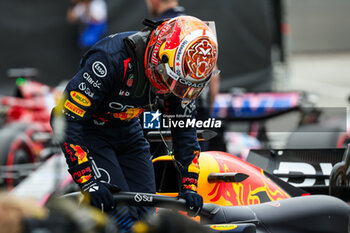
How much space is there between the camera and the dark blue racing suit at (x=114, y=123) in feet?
9.12

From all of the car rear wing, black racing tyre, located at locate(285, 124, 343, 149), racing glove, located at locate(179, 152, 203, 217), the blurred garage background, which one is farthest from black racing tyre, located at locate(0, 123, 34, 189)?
the blurred garage background

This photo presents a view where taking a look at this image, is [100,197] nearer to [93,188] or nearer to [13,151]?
[93,188]

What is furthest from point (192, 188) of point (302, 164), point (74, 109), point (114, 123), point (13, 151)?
point (13, 151)

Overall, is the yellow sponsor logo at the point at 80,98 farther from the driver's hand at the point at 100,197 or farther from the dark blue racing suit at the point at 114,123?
the driver's hand at the point at 100,197

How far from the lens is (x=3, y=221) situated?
1497 mm

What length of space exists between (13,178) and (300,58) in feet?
53.6

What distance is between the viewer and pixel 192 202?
2.84m

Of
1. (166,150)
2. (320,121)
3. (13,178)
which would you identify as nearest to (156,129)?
(166,150)

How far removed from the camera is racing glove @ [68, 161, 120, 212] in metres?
2.62

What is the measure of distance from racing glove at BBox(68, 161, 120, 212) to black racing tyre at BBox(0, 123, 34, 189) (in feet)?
11.1

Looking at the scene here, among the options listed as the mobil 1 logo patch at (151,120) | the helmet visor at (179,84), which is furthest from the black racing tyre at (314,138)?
the helmet visor at (179,84)

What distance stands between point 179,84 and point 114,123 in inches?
16.1

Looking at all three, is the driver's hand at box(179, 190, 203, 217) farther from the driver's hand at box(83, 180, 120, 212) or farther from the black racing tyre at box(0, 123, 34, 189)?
the black racing tyre at box(0, 123, 34, 189)

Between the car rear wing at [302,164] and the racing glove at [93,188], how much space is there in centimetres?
144
